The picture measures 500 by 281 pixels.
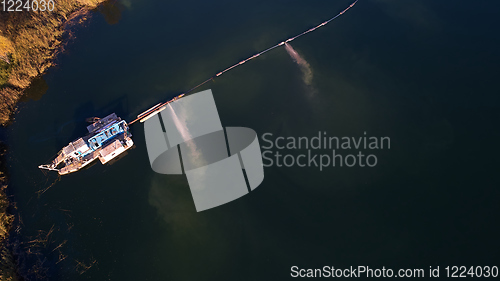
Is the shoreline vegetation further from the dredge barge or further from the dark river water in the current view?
the dredge barge

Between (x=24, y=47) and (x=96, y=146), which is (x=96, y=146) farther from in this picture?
(x=24, y=47)

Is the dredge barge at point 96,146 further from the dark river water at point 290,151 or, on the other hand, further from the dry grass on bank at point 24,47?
the dry grass on bank at point 24,47

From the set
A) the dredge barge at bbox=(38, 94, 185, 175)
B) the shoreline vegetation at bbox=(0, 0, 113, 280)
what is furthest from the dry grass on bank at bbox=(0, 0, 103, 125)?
the dredge barge at bbox=(38, 94, 185, 175)

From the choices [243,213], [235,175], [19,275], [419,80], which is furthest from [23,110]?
[419,80]

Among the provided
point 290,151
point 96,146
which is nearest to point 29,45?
point 96,146

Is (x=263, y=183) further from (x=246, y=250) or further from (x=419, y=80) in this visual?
(x=419, y=80)

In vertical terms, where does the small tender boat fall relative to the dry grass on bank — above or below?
below
